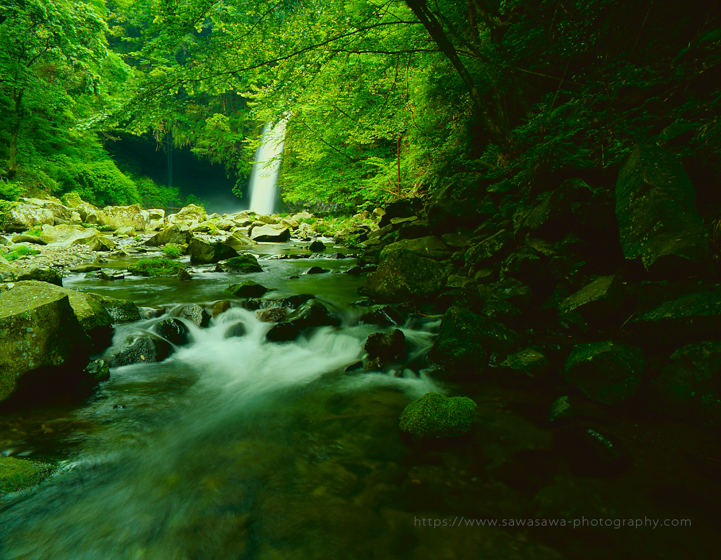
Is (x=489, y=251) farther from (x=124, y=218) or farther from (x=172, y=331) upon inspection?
(x=124, y=218)

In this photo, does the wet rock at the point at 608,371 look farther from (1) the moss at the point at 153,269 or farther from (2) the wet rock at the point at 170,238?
(2) the wet rock at the point at 170,238

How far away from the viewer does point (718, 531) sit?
5.53 ft

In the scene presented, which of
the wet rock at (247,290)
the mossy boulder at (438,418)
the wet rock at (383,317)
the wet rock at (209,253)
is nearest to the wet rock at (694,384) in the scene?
the mossy boulder at (438,418)

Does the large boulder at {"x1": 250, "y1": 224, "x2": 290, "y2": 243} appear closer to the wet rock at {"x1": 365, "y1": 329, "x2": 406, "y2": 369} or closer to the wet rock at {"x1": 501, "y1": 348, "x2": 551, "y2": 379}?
the wet rock at {"x1": 365, "y1": 329, "x2": 406, "y2": 369}

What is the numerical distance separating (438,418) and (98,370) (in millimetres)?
3484

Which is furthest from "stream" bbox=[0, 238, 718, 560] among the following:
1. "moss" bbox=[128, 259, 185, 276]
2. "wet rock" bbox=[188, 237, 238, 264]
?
"wet rock" bbox=[188, 237, 238, 264]

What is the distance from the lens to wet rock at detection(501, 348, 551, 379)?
3.16 metres

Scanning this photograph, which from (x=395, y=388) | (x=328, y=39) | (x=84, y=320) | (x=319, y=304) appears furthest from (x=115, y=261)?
(x=395, y=388)

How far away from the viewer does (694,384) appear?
90.8 inches

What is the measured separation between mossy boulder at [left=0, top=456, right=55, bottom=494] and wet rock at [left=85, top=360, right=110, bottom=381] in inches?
46.4

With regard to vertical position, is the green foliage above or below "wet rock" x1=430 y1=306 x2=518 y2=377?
below

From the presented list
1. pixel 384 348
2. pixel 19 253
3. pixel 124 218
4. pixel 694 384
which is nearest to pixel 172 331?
pixel 384 348

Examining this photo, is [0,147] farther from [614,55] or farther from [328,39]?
[614,55]

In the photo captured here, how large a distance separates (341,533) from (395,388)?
5.65ft
